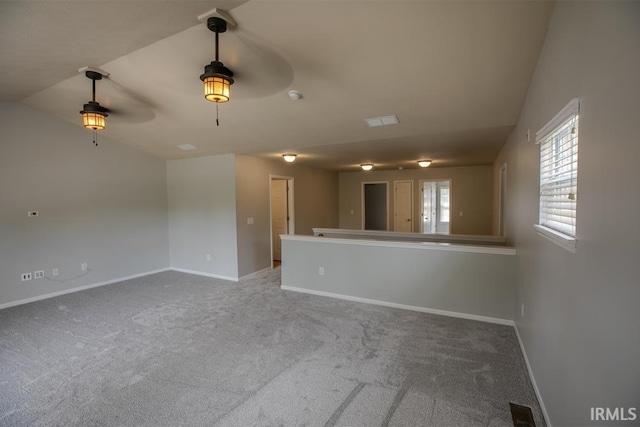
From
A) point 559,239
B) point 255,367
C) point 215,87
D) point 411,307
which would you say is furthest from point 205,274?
point 559,239

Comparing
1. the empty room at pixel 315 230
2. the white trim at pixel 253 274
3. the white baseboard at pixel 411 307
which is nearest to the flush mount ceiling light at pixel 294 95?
the empty room at pixel 315 230

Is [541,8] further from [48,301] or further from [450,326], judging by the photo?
[48,301]

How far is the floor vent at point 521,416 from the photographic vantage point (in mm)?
1909

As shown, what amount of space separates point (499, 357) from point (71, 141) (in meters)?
6.76

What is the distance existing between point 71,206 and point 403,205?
7.32 m

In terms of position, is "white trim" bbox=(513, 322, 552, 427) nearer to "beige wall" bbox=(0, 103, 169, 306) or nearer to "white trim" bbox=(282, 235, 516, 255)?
"white trim" bbox=(282, 235, 516, 255)

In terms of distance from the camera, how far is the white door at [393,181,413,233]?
8.10 metres

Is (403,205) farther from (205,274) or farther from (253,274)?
(205,274)

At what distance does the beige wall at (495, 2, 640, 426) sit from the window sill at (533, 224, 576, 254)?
0.14 ft

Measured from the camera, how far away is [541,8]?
1.87 metres

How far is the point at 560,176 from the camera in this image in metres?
1.78

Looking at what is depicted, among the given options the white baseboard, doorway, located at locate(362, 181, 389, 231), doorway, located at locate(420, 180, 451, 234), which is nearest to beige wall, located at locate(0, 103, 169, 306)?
the white baseboard

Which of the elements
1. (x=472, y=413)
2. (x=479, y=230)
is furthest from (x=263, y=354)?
(x=479, y=230)

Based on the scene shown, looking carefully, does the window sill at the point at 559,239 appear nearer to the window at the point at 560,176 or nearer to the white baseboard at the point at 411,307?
the window at the point at 560,176
